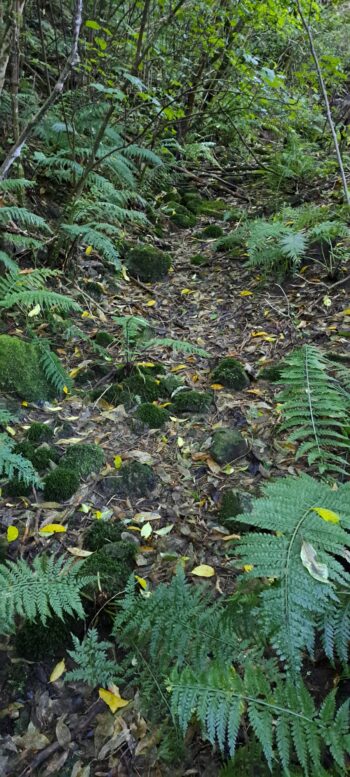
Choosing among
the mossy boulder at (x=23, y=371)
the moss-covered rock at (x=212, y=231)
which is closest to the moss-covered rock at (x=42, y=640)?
the mossy boulder at (x=23, y=371)

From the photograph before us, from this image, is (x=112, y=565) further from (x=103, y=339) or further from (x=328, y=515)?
→ (x=103, y=339)

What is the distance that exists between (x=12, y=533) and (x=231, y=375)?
2.05 m

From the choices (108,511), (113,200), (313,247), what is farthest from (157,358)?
(113,200)

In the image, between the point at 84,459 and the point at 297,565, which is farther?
the point at 84,459

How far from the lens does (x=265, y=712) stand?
1453 mm

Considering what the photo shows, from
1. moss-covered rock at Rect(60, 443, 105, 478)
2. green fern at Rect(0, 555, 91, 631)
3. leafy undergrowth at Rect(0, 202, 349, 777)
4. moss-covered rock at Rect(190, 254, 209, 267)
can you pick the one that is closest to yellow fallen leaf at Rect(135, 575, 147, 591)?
leafy undergrowth at Rect(0, 202, 349, 777)

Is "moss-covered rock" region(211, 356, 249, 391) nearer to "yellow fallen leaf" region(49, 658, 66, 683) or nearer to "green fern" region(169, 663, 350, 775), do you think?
"yellow fallen leaf" region(49, 658, 66, 683)

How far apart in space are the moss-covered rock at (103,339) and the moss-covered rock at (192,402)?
1.05 m

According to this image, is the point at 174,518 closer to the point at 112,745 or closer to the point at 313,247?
the point at 112,745

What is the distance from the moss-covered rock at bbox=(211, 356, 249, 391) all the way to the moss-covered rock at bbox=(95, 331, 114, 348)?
1056 millimetres

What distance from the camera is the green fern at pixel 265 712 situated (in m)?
1.38

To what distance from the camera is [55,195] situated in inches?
233

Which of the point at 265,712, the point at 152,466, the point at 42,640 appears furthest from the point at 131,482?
the point at 265,712

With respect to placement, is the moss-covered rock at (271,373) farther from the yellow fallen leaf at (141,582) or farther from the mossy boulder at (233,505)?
the yellow fallen leaf at (141,582)
